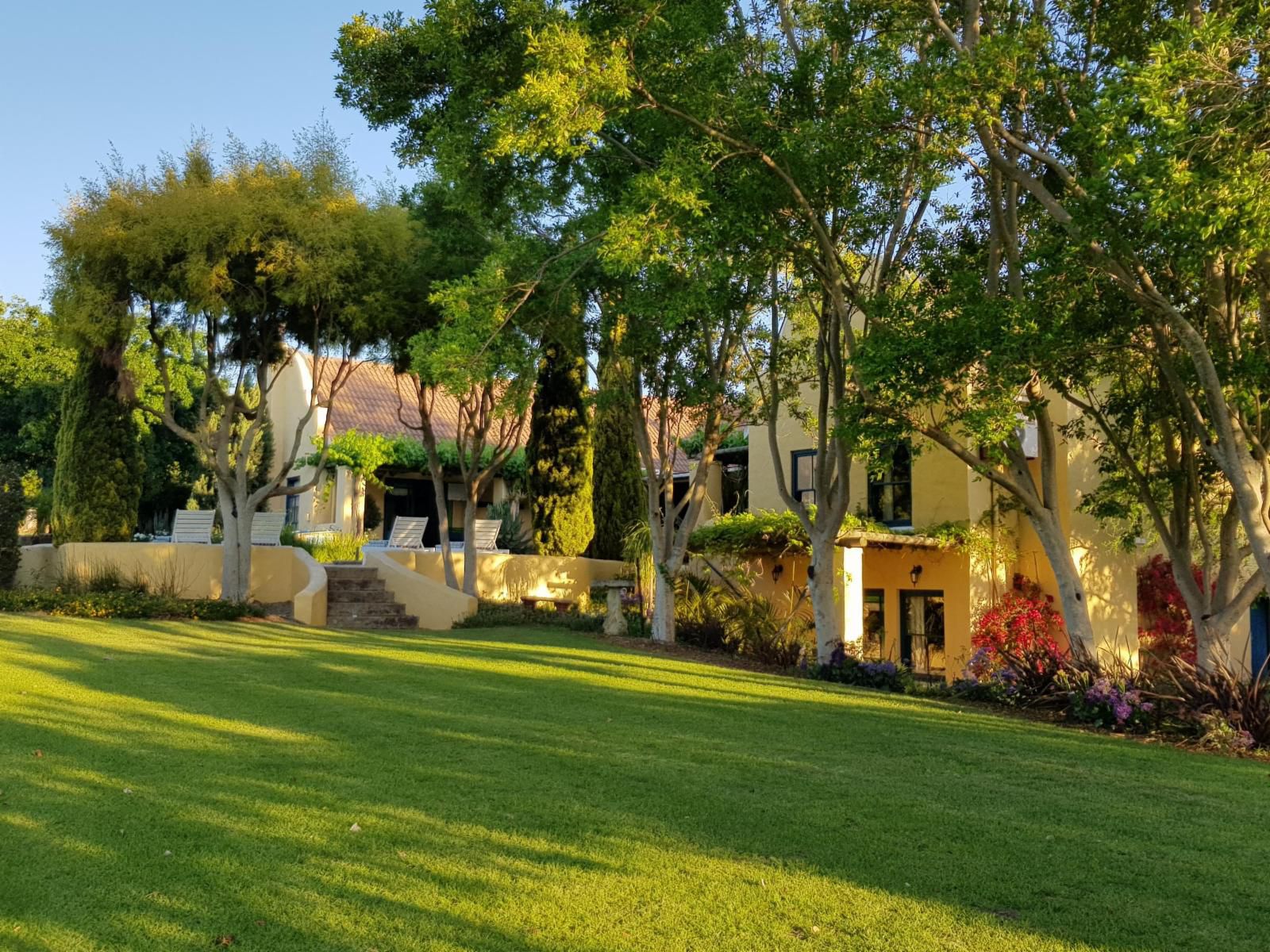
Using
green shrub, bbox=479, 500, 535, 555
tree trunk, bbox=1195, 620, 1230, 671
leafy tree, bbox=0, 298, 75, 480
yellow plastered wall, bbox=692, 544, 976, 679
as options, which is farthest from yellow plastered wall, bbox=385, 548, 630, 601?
leafy tree, bbox=0, 298, 75, 480

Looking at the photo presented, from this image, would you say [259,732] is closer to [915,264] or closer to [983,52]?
[983,52]

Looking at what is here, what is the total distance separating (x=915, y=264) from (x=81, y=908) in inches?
492

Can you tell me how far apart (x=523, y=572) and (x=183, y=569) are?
21.5ft

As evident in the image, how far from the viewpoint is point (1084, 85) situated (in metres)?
10.5

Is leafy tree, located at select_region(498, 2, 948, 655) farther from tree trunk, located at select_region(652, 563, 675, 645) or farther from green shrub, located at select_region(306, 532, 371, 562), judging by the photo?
green shrub, located at select_region(306, 532, 371, 562)

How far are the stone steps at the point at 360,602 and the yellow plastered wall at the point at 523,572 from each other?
812 millimetres

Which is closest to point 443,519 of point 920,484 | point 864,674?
point 920,484

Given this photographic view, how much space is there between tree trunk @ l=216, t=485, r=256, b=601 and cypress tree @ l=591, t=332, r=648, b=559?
27.3 feet

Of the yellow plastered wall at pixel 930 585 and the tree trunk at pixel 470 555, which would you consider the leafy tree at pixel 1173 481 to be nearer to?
the yellow plastered wall at pixel 930 585

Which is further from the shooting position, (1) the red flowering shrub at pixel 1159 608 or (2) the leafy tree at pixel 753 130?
(1) the red flowering shrub at pixel 1159 608

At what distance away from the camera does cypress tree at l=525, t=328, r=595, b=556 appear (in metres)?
22.0

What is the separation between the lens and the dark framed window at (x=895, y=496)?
19.8m

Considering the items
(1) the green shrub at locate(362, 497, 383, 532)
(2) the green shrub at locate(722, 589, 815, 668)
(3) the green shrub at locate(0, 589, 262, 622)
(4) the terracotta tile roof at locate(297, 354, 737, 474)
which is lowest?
(2) the green shrub at locate(722, 589, 815, 668)

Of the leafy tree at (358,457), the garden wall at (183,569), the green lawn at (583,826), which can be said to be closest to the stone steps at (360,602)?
the garden wall at (183,569)
